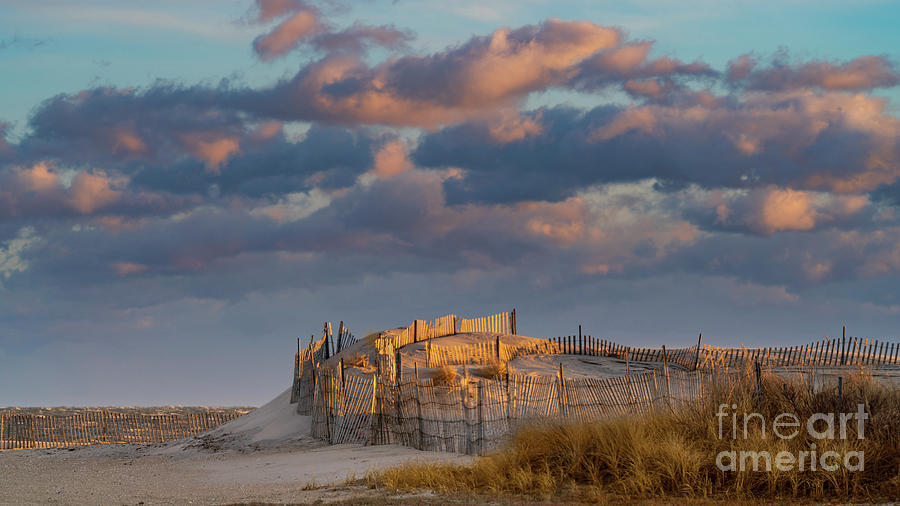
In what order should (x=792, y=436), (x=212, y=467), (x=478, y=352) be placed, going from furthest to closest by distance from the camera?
(x=478, y=352)
(x=212, y=467)
(x=792, y=436)

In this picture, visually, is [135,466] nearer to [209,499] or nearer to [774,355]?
[209,499]

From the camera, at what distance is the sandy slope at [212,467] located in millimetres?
13766

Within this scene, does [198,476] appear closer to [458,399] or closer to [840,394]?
[458,399]

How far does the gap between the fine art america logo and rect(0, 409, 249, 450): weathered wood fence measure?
2199cm

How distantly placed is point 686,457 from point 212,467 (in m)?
11.3

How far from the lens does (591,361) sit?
31.8 m

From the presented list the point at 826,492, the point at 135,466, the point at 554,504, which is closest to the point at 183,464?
the point at 135,466

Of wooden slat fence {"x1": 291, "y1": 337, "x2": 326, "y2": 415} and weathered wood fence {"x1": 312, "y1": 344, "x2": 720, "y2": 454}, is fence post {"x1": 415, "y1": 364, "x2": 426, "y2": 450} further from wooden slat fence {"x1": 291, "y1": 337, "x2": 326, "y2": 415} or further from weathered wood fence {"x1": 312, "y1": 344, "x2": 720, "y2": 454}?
wooden slat fence {"x1": 291, "y1": 337, "x2": 326, "y2": 415}

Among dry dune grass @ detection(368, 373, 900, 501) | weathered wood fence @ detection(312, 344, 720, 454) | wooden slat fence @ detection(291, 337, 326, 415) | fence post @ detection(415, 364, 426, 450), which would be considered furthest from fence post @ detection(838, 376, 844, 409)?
wooden slat fence @ detection(291, 337, 326, 415)

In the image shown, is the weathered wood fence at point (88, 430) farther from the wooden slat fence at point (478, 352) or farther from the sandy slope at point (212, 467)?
the wooden slat fence at point (478, 352)

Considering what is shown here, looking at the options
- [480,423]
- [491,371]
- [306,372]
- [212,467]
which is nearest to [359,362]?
[306,372]

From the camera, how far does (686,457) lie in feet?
37.1

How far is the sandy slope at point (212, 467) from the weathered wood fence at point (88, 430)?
3565mm

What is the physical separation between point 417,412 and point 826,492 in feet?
27.9
